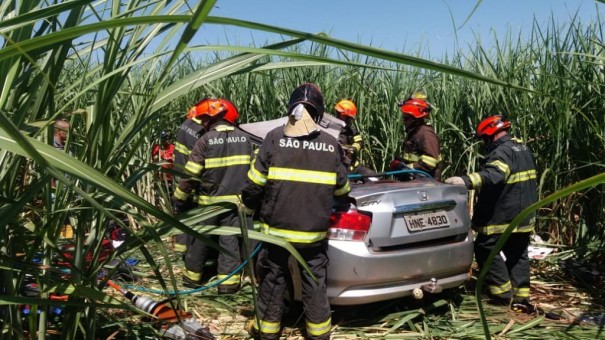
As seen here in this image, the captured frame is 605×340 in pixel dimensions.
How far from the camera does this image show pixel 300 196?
3.81m

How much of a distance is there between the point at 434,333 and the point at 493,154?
1797 mm

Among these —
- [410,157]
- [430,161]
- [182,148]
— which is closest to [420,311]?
[430,161]

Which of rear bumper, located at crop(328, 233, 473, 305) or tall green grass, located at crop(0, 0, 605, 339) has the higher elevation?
tall green grass, located at crop(0, 0, 605, 339)

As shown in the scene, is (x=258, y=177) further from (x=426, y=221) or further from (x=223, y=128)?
(x=223, y=128)

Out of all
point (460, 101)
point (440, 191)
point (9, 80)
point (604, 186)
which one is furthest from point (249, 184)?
point (460, 101)

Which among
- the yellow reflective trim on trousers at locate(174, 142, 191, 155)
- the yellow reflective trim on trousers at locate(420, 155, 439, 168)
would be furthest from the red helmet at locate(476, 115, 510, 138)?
the yellow reflective trim on trousers at locate(174, 142, 191, 155)

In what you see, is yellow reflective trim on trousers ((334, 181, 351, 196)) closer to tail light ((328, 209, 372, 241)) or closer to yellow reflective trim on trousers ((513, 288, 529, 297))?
tail light ((328, 209, 372, 241))

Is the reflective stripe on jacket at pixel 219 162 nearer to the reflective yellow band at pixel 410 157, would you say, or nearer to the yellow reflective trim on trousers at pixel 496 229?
the reflective yellow band at pixel 410 157

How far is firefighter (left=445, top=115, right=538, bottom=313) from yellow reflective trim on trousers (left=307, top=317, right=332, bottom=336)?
1838mm

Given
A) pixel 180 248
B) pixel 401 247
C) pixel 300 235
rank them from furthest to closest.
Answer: pixel 180 248 → pixel 401 247 → pixel 300 235

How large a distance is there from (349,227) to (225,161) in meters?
2.03

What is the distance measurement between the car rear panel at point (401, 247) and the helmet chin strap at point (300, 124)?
2.23 ft

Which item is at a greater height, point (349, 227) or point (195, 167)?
point (195, 167)

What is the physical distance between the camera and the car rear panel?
4020mm
